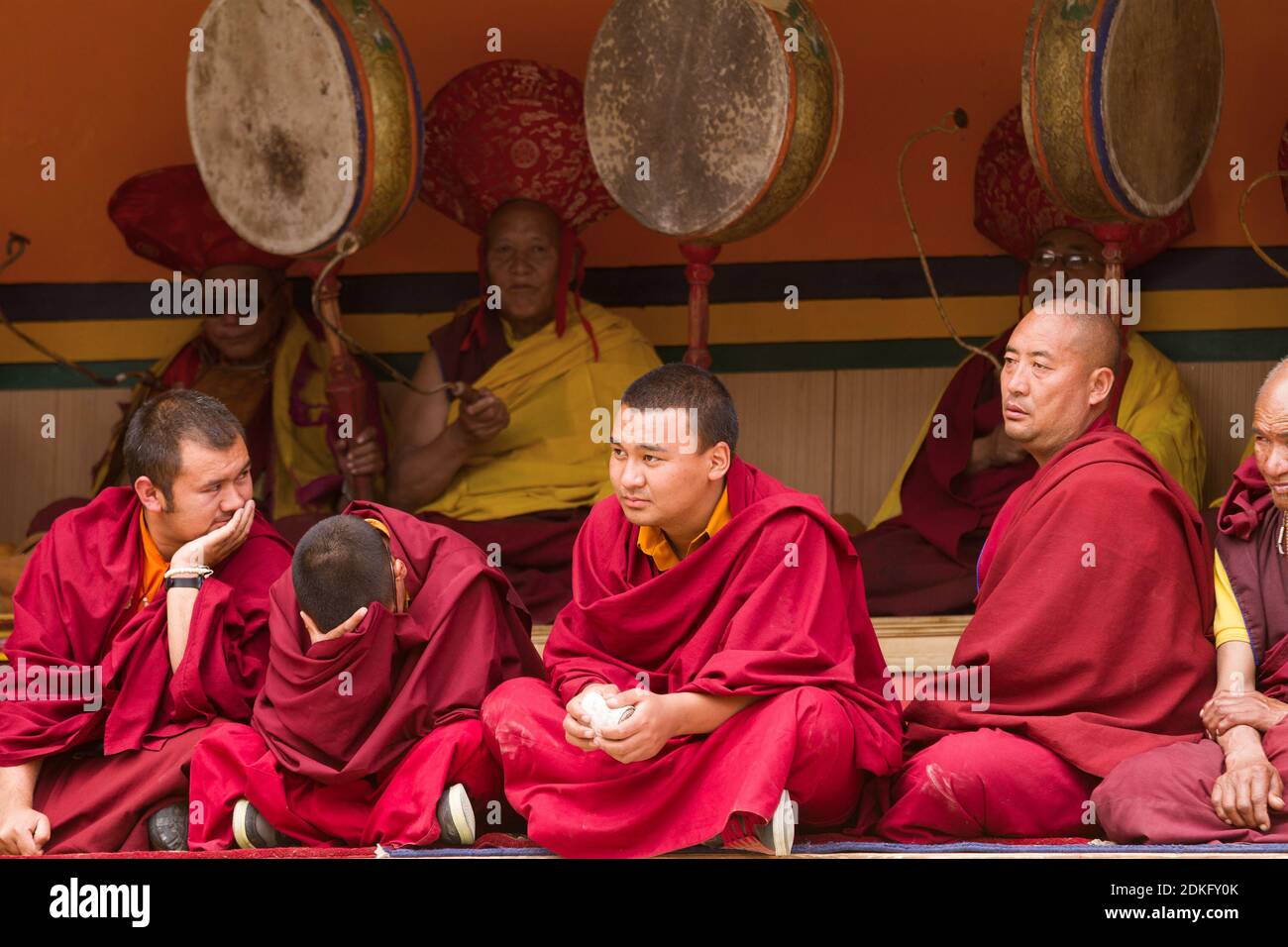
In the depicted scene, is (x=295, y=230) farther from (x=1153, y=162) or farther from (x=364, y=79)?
(x=1153, y=162)

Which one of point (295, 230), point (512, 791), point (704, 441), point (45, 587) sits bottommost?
point (512, 791)

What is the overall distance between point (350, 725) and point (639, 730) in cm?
79

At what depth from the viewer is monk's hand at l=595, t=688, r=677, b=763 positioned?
204 inches

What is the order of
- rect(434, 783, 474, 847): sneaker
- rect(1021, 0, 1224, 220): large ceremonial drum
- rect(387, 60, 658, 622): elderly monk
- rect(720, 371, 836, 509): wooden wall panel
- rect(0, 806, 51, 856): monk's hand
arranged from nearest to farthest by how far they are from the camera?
1. rect(434, 783, 474, 847): sneaker
2. rect(0, 806, 51, 856): monk's hand
3. rect(1021, 0, 1224, 220): large ceremonial drum
4. rect(387, 60, 658, 622): elderly monk
5. rect(720, 371, 836, 509): wooden wall panel

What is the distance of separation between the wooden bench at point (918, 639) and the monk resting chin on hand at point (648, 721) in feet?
5.75

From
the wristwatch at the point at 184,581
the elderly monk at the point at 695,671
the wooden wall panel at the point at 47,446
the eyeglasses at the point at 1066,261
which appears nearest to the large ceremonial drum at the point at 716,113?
the eyeglasses at the point at 1066,261

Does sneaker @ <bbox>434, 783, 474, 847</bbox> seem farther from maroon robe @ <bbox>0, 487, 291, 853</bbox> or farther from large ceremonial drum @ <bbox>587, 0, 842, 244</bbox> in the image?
large ceremonial drum @ <bbox>587, 0, 842, 244</bbox>

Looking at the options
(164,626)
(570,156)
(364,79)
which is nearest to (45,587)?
(164,626)

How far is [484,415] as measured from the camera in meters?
7.68

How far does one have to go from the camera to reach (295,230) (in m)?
7.33

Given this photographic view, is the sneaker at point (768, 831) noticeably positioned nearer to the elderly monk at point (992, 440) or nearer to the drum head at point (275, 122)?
the elderly monk at point (992, 440)

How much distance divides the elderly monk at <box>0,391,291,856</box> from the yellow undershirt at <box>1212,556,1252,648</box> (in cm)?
222

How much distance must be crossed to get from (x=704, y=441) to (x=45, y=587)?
1680mm

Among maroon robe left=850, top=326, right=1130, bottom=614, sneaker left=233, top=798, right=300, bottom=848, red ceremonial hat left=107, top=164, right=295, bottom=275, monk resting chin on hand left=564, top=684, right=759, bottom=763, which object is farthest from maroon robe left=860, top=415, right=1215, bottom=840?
red ceremonial hat left=107, top=164, right=295, bottom=275
